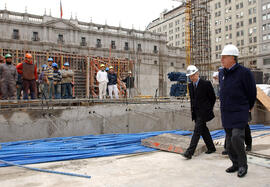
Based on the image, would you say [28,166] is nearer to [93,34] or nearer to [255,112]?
[255,112]

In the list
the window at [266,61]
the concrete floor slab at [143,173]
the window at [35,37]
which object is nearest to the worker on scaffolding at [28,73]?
the concrete floor slab at [143,173]

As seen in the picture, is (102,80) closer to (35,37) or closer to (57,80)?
(57,80)

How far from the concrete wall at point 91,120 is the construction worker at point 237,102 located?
4899 millimetres

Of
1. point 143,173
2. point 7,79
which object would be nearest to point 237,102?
point 143,173

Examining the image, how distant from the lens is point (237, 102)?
140 inches

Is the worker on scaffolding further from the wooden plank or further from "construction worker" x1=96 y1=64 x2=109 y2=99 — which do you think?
the wooden plank

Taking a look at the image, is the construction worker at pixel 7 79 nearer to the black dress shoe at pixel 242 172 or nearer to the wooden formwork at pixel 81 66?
the wooden formwork at pixel 81 66

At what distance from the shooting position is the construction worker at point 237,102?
3473mm

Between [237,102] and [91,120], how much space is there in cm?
514

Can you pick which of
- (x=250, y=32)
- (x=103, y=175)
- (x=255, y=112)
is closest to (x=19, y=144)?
(x=103, y=175)

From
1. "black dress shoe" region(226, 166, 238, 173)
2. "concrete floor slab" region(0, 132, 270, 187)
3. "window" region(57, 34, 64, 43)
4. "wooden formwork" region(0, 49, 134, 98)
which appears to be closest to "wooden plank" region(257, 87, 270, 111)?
"concrete floor slab" region(0, 132, 270, 187)

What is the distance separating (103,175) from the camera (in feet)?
11.6

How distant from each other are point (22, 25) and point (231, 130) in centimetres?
4836

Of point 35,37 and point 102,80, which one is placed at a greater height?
point 35,37
